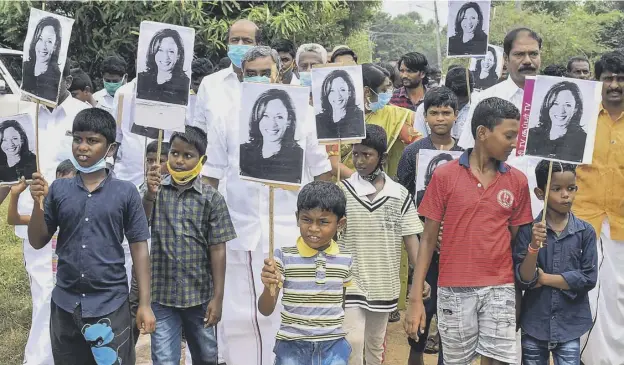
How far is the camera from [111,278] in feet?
12.0

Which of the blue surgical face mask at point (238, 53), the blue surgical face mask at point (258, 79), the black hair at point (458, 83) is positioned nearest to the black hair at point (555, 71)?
the black hair at point (458, 83)

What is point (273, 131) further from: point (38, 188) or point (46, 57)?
point (46, 57)

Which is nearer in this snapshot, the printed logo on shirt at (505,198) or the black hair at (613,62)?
the printed logo on shirt at (505,198)

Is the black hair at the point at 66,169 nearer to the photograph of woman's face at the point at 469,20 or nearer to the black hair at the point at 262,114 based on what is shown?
the black hair at the point at 262,114

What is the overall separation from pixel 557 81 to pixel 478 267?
39.3 inches

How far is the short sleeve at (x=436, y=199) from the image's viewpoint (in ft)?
12.5

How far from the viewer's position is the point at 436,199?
12.5ft

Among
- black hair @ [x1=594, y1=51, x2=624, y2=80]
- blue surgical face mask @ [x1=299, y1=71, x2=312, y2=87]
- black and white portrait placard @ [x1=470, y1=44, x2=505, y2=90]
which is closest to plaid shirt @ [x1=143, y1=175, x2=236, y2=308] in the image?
blue surgical face mask @ [x1=299, y1=71, x2=312, y2=87]

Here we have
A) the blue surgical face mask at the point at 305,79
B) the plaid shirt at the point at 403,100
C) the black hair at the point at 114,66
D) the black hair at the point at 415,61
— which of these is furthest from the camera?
the plaid shirt at the point at 403,100

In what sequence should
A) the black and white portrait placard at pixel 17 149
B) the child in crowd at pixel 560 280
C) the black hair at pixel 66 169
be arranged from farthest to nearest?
1. the black hair at pixel 66 169
2. the black and white portrait placard at pixel 17 149
3. the child in crowd at pixel 560 280

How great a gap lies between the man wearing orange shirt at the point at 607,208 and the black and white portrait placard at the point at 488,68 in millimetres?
3157

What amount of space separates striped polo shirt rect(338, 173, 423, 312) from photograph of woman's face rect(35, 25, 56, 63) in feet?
5.95

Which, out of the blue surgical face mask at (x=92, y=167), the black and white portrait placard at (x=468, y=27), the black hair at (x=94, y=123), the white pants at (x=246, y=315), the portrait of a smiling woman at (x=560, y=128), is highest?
the black and white portrait placard at (x=468, y=27)

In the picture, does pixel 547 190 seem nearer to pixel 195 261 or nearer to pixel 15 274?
pixel 195 261
